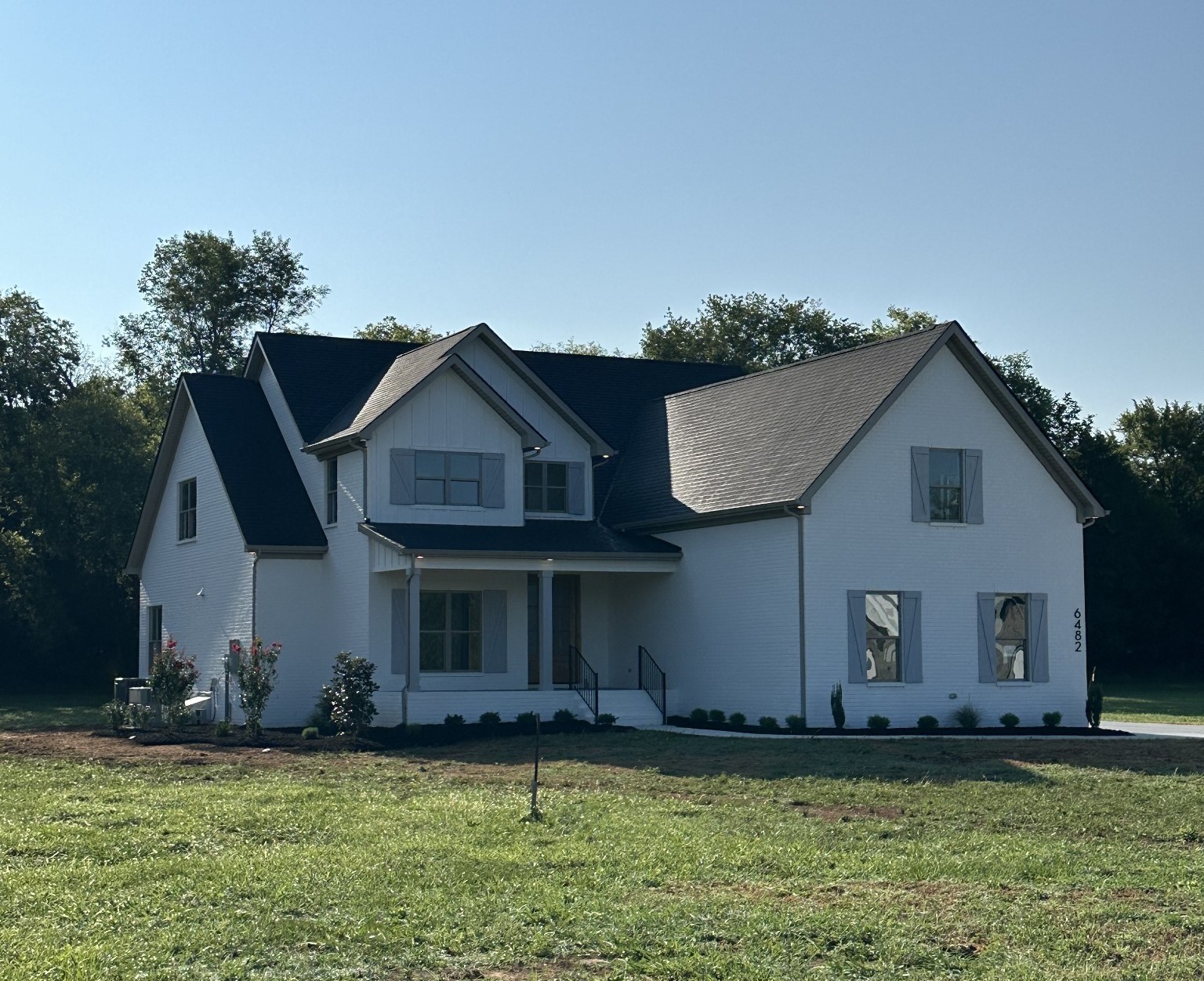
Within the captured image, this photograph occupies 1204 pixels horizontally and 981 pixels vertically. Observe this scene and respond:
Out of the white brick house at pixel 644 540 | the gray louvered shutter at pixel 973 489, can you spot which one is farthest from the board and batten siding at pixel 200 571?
the gray louvered shutter at pixel 973 489

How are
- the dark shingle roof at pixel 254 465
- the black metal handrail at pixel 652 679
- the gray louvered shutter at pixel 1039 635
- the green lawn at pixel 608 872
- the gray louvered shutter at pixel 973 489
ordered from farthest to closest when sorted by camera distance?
the dark shingle roof at pixel 254 465, the black metal handrail at pixel 652 679, the gray louvered shutter at pixel 1039 635, the gray louvered shutter at pixel 973 489, the green lawn at pixel 608 872

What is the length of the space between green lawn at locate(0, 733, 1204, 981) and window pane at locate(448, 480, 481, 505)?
998 centimetres

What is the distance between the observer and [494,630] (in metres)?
29.5

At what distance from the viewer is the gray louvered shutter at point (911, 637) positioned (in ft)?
88.8

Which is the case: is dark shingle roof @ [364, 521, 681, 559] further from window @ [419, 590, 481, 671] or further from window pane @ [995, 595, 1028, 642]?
window pane @ [995, 595, 1028, 642]

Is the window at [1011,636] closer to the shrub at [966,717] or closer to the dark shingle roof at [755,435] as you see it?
the shrub at [966,717]

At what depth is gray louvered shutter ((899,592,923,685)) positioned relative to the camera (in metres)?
27.1

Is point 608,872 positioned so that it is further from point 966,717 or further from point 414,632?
point 966,717

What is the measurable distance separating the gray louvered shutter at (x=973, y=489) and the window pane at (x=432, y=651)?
9.87m

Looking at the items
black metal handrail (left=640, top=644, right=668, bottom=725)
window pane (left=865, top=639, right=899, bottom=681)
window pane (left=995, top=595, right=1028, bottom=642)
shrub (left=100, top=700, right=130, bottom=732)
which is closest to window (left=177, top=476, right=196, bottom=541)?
shrub (left=100, top=700, right=130, bottom=732)

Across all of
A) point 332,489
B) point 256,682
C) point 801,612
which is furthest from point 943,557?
point 256,682

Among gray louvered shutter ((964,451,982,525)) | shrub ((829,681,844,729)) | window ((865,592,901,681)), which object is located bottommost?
shrub ((829,681,844,729))

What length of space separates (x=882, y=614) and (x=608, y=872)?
15.7 meters

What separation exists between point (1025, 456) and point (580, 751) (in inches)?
433
